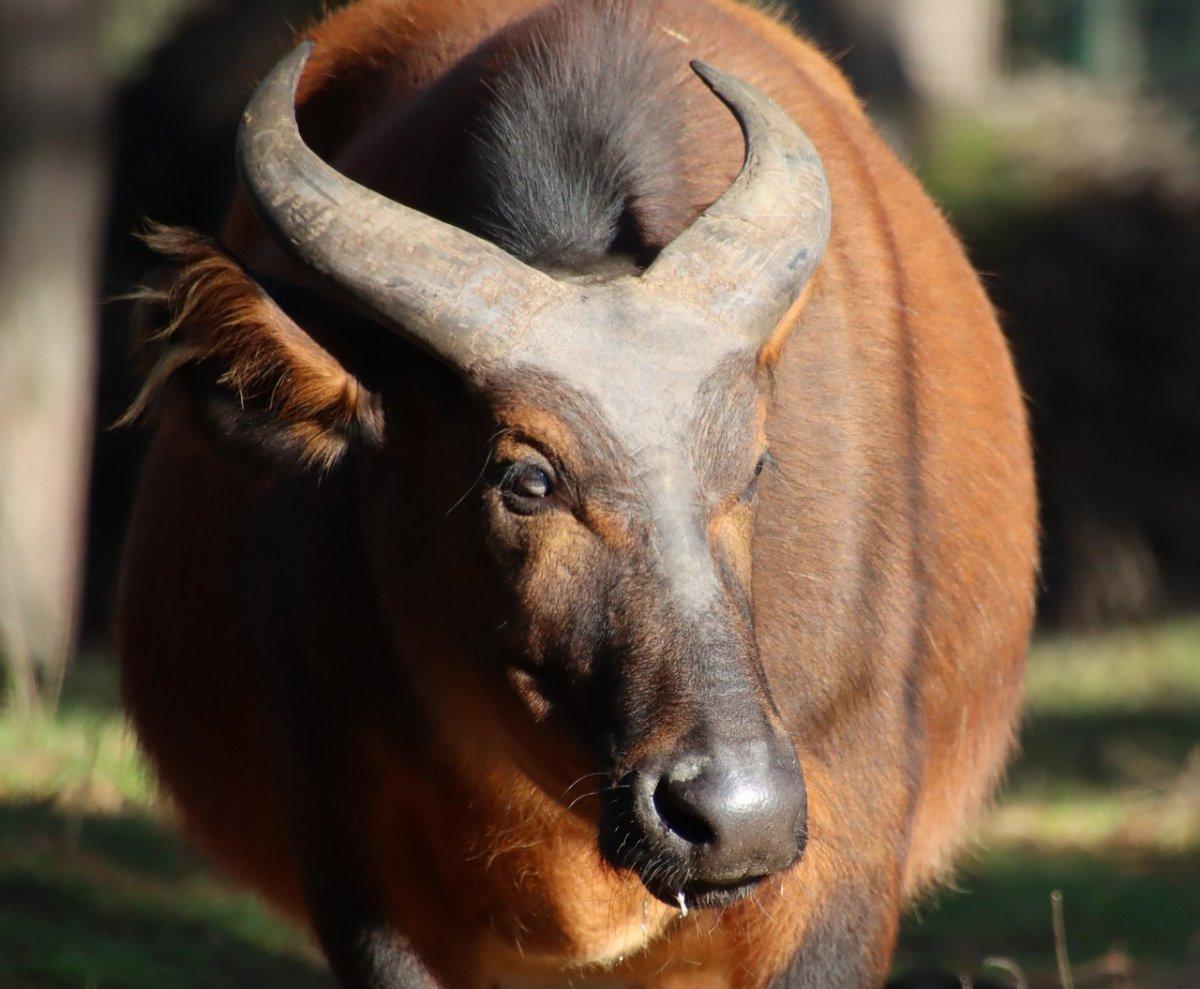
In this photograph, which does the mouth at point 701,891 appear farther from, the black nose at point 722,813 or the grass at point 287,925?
the grass at point 287,925

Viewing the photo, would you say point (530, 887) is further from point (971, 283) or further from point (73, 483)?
point (73, 483)

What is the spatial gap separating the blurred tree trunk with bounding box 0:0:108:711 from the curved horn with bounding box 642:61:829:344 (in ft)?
24.5

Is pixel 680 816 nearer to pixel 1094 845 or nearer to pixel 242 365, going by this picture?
pixel 242 365

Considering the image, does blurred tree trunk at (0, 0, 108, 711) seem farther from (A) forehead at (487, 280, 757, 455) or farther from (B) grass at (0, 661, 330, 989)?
(A) forehead at (487, 280, 757, 455)

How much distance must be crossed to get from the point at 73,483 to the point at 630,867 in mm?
8204

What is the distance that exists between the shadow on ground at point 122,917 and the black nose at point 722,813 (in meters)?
2.19

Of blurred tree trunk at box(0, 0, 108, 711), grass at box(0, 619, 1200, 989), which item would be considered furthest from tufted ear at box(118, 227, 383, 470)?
blurred tree trunk at box(0, 0, 108, 711)

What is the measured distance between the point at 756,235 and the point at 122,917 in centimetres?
323

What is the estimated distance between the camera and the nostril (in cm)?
309

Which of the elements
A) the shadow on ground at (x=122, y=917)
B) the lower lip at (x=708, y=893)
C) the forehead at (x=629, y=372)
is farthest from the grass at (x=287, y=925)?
the forehead at (x=629, y=372)

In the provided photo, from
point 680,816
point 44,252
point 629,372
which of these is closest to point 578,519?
point 629,372

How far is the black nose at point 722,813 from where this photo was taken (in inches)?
120

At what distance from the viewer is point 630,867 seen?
10.7ft

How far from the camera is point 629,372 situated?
10.9 feet
